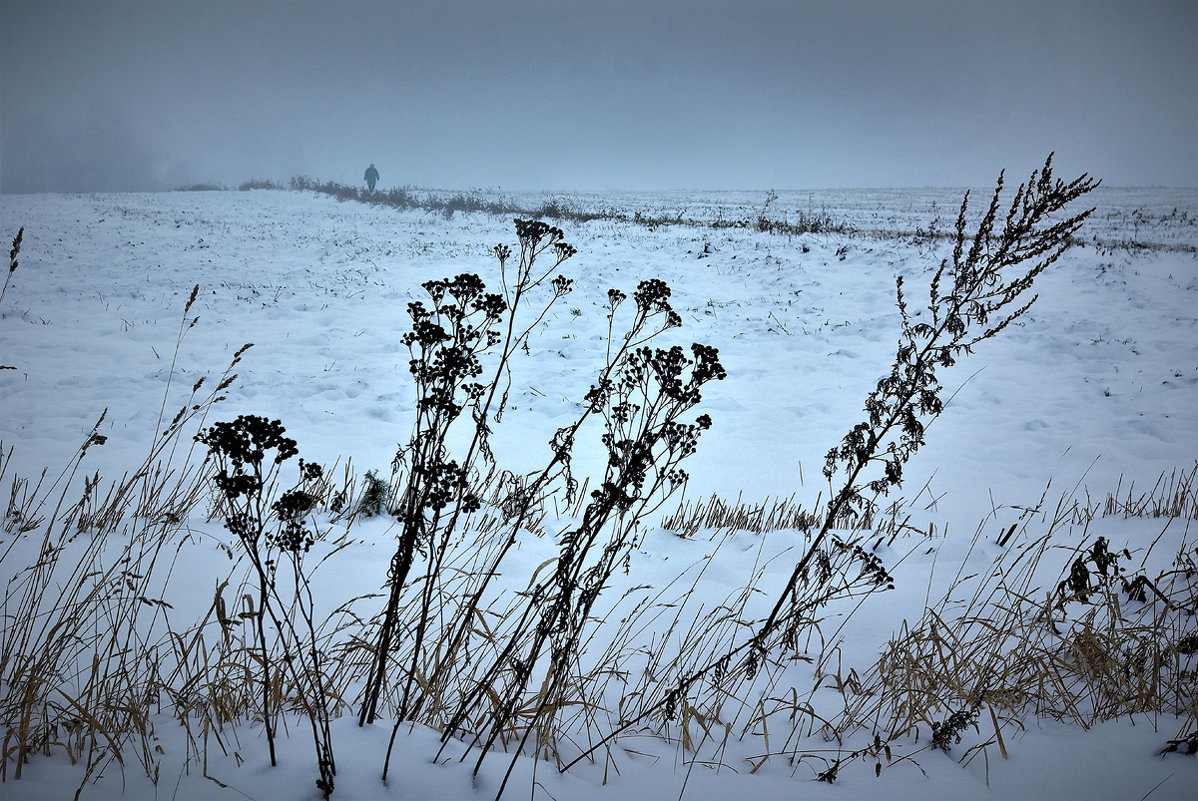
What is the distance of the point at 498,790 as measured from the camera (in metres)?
1.54

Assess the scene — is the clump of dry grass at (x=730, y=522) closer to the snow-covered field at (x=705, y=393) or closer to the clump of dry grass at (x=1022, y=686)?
the snow-covered field at (x=705, y=393)

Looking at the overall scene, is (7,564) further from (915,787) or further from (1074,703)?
(1074,703)

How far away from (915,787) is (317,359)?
366 inches

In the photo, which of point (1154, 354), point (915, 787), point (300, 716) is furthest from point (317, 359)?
point (1154, 354)

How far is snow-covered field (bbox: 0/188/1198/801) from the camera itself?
1.75 meters

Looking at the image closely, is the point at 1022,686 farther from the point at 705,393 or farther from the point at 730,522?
the point at 705,393

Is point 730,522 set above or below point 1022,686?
below

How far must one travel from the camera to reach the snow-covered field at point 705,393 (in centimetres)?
175

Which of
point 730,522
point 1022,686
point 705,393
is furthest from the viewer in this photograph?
point 705,393

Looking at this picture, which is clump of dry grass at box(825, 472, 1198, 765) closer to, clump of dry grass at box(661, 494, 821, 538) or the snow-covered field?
the snow-covered field

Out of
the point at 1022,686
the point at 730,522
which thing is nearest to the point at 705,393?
the point at 730,522

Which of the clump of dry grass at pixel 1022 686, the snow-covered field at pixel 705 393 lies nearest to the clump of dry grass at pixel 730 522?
the snow-covered field at pixel 705 393

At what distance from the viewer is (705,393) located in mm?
8867

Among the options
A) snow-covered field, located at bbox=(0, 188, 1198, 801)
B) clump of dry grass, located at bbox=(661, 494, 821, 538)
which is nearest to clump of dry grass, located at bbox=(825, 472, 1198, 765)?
snow-covered field, located at bbox=(0, 188, 1198, 801)
